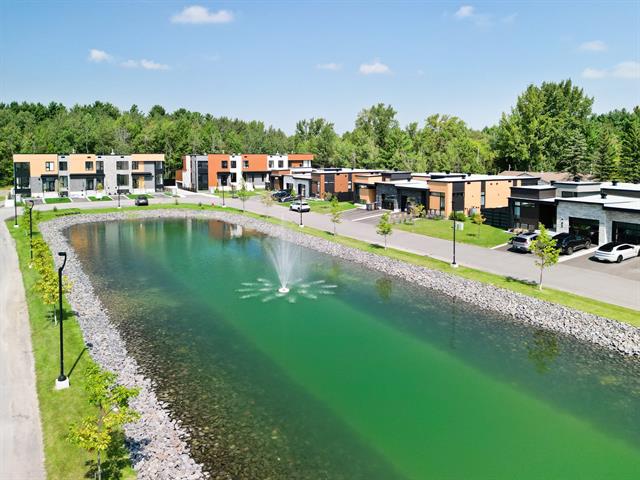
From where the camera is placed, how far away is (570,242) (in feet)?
140

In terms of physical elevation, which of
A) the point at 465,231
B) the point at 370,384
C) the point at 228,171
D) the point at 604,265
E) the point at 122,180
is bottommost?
the point at 370,384

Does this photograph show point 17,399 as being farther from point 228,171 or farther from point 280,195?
point 228,171

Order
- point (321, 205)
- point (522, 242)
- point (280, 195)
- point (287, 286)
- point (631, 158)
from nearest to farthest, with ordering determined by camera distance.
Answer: point (287, 286) < point (522, 242) < point (321, 205) < point (631, 158) < point (280, 195)

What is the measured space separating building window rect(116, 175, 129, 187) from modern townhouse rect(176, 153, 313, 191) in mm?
12708

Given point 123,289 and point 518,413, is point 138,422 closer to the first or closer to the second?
point 518,413

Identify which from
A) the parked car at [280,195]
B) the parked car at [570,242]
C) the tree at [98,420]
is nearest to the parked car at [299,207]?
the parked car at [280,195]

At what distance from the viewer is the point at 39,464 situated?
16031 millimetres

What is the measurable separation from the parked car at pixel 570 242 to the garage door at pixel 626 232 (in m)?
2.18

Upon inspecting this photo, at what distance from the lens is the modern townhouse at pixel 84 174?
85.3 metres

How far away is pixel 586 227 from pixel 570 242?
446cm

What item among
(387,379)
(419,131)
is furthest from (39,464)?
(419,131)

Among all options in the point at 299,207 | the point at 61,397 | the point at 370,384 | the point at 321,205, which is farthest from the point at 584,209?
the point at 61,397

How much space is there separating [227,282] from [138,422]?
20965 millimetres

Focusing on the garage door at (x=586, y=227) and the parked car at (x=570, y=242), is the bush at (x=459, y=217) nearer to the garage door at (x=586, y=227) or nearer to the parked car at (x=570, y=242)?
the garage door at (x=586, y=227)
